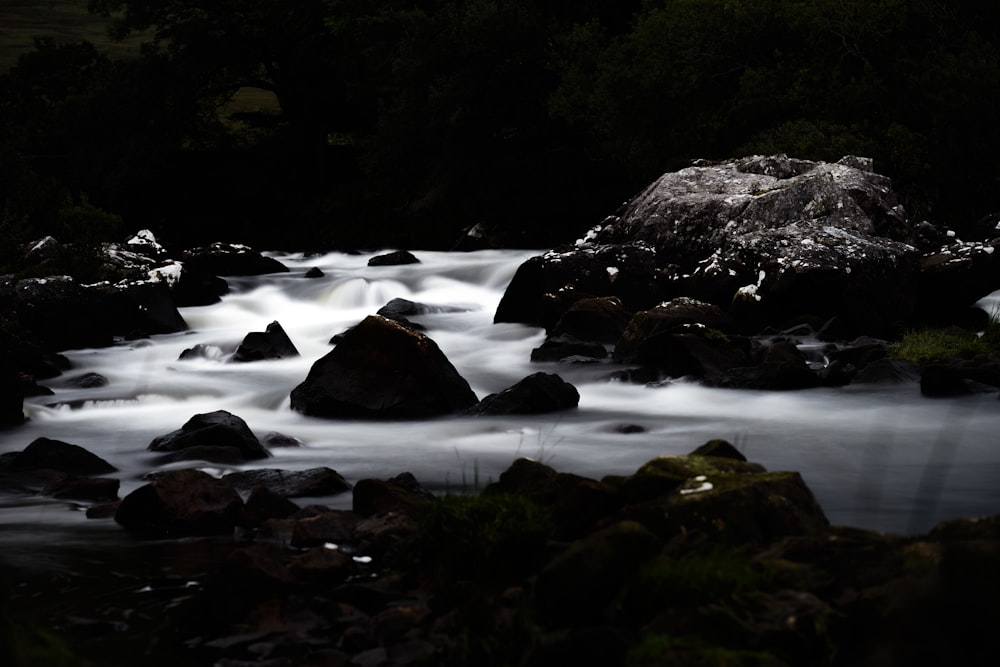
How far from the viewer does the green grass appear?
112 metres

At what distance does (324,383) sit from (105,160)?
2248 centimetres

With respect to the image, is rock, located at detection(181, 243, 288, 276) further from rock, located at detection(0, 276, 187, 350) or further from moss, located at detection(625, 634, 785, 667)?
moss, located at detection(625, 634, 785, 667)

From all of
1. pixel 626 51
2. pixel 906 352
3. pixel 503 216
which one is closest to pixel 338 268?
pixel 503 216

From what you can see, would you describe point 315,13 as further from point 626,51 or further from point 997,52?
Result: point 997,52

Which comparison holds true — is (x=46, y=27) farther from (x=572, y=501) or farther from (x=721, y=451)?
(x=572, y=501)

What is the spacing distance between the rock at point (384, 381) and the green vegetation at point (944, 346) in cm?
552

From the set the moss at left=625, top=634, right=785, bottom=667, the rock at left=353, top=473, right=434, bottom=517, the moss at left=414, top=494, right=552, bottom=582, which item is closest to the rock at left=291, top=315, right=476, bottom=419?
the rock at left=353, top=473, right=434, bottom=517

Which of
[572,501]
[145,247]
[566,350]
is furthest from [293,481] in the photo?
[145,247]

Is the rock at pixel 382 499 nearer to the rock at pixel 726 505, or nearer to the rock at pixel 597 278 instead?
the rock at pixel 726 505

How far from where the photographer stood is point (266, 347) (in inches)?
627

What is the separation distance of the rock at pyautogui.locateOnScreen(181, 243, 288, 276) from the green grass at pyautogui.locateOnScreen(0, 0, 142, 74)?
8732 centimetres

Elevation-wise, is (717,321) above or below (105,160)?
below

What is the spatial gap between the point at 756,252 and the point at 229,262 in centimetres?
1205

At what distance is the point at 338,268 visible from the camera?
83.2 feet
